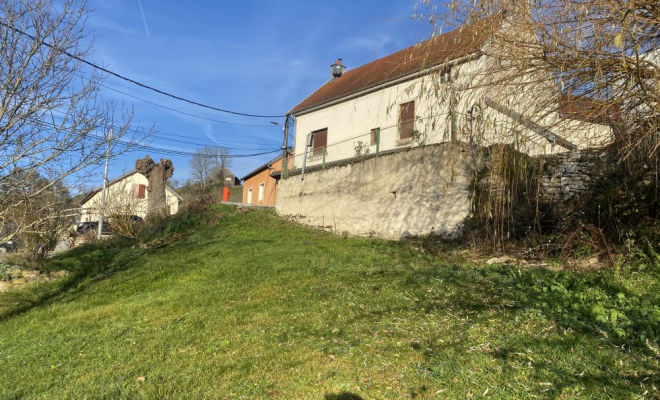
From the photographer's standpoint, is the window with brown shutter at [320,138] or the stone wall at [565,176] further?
the window with brown shutter at [320,138]

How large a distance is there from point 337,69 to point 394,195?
11.3 metres

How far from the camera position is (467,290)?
17.0 feet

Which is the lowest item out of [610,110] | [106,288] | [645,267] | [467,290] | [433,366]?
[106,288]

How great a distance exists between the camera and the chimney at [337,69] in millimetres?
20312

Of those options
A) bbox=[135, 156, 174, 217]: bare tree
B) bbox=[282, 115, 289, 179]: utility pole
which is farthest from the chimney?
bbox=[135, 156, 174, 217]: bare tree

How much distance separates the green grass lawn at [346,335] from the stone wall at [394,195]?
6.73 feet

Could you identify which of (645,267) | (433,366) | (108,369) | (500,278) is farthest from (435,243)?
(108,369)

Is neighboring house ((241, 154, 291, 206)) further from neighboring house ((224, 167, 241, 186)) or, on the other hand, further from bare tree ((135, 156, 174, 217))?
neighboring house ((224, 167, 241, 186))

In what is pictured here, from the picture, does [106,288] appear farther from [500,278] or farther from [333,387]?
[500,278]

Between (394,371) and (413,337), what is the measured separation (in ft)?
2.19

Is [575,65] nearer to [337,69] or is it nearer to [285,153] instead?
[285,153]

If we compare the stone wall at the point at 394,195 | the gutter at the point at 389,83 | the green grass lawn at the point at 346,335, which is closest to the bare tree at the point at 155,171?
the gutter at the point at 389,83

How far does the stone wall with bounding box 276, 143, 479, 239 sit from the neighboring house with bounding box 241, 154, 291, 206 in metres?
10.6

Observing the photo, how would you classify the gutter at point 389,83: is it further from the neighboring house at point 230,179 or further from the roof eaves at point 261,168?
the neighboring house at point 230,179
